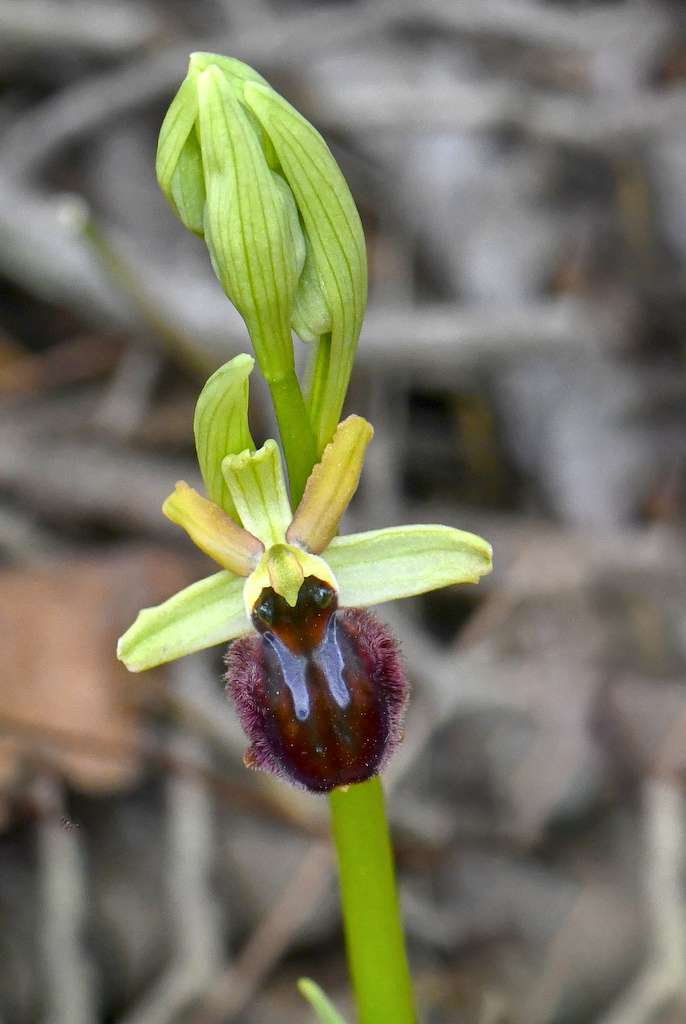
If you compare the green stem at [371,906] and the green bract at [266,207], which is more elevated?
the green bract at [266,207]

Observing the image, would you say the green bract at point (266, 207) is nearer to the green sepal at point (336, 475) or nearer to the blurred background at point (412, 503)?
the green sepal at point (336, 475)

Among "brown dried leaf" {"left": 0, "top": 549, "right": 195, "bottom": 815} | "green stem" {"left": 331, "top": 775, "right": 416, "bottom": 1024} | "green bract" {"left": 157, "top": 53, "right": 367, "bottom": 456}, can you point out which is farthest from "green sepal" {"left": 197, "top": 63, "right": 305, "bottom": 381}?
"brown dried leaf" {"left": 0, "top": 549, "right": 195, "bottom": 815}

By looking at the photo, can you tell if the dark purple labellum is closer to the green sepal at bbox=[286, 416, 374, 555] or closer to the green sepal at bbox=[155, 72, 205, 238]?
the green sepal at bbox=[286, 416, 374, 555]

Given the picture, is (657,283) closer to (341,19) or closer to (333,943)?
(341,19)

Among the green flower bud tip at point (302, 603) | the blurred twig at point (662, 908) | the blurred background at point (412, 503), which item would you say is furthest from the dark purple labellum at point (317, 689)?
the blurred twig at point (662, 908)

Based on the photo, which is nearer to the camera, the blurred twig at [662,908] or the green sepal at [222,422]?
the green sepal at [222,422]

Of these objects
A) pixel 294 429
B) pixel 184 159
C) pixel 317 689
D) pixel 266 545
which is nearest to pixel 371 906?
pixel 317 689

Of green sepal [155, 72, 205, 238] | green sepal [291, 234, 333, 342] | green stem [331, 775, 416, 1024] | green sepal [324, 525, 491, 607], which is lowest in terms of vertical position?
green stem [331, 775, 416, 1024]
